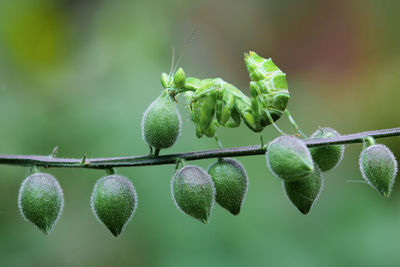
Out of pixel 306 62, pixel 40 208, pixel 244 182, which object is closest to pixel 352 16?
pixel 306 62

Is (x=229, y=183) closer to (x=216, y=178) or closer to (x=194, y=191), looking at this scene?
(x=216, y=178)

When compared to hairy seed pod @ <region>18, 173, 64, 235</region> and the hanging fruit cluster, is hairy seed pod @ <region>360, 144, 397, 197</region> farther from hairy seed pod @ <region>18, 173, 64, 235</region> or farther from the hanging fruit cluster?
hairy seed pod @ <region>18, 173, 64, 235</region>

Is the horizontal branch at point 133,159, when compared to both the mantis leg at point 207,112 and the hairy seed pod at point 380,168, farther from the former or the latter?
the mantis leg at point 207,112

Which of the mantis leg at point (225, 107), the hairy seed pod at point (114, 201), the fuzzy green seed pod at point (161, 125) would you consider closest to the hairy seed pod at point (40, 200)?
the hairy seed pod at point (114, 201)

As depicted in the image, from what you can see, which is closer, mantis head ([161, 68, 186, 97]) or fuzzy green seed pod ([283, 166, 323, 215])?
fuzzy green seed pod ([283, 166, 323, 215])

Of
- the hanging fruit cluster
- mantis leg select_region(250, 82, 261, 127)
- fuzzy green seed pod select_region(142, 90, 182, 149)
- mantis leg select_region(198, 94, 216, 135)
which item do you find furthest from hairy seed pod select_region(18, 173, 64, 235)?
mantis leg select_region(250, 82, 261, 127)

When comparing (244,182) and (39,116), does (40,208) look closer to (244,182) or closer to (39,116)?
(244,182)
